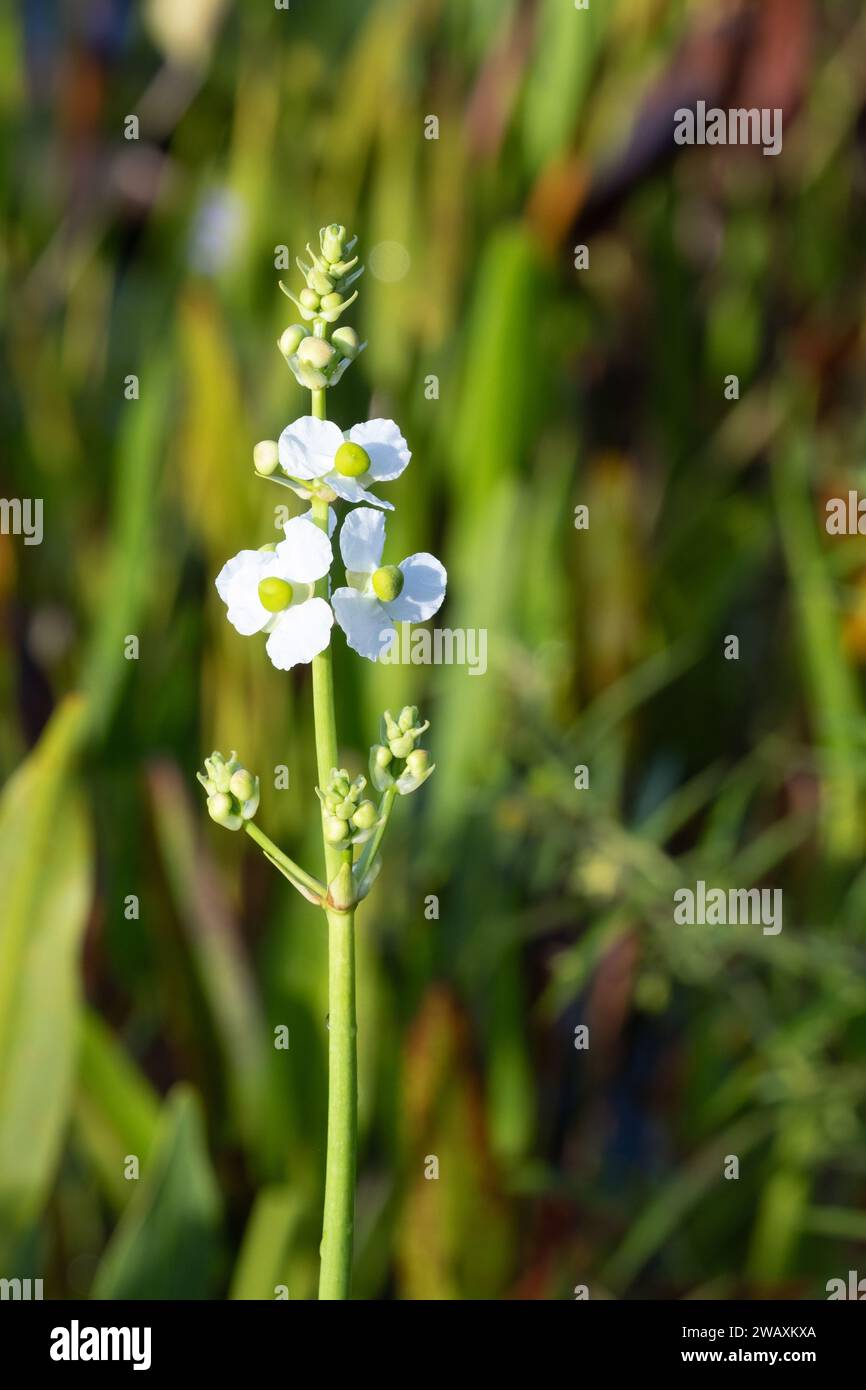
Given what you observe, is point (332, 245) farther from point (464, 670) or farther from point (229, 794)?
point (464, 670)

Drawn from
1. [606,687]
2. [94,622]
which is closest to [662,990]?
[606,687]

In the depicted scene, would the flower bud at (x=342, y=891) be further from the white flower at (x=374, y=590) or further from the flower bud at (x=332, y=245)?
the flower bud at (x=332, y=245)

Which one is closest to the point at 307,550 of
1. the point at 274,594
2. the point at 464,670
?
the point at 274,594

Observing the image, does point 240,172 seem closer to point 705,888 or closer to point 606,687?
point 606,687

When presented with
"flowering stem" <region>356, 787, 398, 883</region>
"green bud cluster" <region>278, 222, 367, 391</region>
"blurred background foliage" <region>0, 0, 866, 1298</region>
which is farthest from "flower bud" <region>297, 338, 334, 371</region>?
"blurred background foliage" <region>0, 0, 866, 1298</region>

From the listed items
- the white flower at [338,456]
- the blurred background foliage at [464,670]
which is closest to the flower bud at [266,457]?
the white flower at [338,456]
